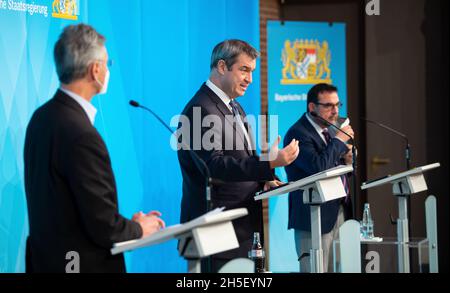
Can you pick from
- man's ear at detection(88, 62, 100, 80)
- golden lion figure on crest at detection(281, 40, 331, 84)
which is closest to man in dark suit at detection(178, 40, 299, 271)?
man's ear at detection(88, 62, 100, 80)

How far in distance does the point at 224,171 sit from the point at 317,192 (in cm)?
50

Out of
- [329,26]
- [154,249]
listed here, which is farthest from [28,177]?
[329,26]

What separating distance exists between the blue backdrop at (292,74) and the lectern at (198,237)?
3.64 meters

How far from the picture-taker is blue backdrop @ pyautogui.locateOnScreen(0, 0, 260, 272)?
154 inches

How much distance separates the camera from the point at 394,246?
4.98m

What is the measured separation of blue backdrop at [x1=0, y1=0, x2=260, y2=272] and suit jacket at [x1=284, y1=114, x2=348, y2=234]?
798 mm

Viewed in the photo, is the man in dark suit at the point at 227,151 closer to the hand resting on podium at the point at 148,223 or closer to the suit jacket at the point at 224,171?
the suit jacket at the point at 224,171

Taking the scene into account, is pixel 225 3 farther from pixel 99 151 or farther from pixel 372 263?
pixel 99 151

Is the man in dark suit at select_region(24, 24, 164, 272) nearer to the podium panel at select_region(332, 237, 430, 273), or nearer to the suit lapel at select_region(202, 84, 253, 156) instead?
the suit lapel at select_region(202, 84, 253, 156)

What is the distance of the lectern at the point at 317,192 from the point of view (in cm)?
376

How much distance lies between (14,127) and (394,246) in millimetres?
2519

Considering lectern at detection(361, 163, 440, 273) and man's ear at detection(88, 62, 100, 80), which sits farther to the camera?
lectern at detection(361, 163, 440, 273)

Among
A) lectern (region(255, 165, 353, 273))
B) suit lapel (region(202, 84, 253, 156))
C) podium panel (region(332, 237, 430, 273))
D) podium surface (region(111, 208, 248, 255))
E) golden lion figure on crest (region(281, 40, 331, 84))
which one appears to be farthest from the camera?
golden lion figure on crest (region(281, 40, 331, 84))

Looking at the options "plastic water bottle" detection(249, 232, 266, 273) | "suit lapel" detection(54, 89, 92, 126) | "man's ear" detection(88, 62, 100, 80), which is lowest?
"plastic water bottle" detection(249, 232, 266, 273)
